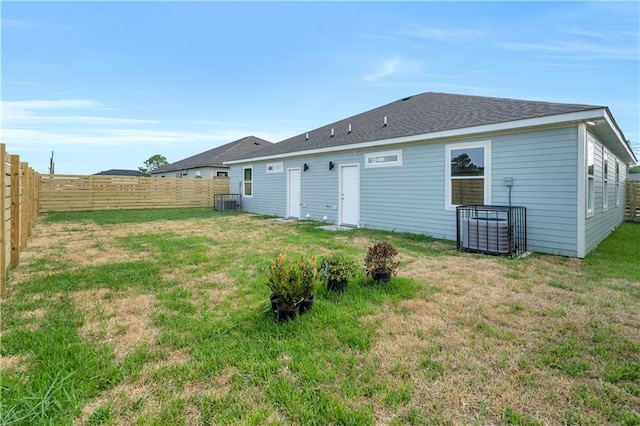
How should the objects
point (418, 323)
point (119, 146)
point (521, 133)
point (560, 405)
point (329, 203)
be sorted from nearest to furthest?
point (560, 405)
point (418, 323)
point (521, 133)
point (329, 203)
point (119, 146)

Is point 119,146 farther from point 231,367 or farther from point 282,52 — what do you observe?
point 231,367

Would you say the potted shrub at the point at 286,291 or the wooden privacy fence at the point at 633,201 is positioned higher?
the wooden privacy fence at the point at 633,201

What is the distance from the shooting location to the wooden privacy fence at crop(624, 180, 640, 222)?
12211mm

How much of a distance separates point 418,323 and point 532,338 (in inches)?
35.0

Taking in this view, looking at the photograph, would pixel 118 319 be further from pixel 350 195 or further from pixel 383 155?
pixel 350 195

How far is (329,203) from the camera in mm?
10484

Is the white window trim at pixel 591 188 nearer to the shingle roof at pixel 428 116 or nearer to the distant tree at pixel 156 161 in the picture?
the shingle roof at pixel 428 116

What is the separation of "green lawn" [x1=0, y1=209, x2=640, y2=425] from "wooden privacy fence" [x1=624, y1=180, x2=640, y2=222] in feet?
36.0

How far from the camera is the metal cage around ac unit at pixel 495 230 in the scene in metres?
5.59

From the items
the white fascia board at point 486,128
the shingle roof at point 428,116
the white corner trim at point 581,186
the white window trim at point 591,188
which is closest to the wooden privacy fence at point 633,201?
the white window trim at point 591,188

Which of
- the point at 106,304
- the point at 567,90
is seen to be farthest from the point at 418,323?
the point at 567,90

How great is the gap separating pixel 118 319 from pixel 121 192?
15.6 metres

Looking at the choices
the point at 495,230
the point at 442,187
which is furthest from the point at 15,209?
the point at 442,187

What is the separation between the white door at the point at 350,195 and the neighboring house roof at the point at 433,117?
0.89 meters
